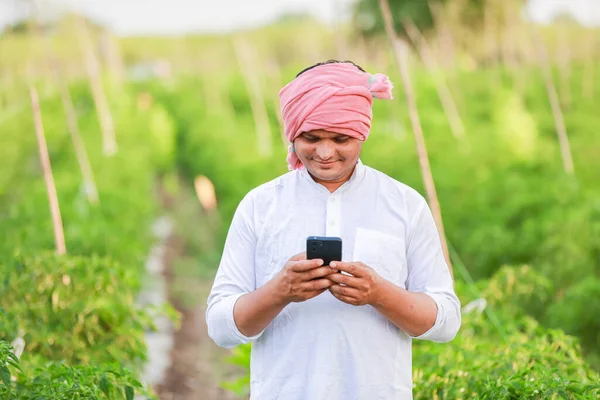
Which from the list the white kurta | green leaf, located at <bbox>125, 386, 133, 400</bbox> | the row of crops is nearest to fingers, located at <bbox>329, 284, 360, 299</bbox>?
the white kurta

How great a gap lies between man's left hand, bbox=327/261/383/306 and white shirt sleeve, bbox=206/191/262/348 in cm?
25

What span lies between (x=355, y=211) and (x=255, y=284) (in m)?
0.27

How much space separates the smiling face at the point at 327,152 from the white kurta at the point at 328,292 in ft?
0.17

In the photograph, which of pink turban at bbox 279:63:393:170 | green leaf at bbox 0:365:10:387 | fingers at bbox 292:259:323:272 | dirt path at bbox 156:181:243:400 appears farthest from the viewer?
dirt path at bbox 156:181:243:400

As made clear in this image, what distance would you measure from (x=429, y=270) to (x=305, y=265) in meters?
0.35

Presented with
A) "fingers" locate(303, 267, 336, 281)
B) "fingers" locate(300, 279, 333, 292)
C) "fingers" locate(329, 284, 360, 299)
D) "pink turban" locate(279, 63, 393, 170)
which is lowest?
"fingers" locate(329, 284, 360, 299)

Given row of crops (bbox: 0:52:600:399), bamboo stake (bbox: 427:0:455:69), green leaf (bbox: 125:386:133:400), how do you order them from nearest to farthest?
green leaf (bbox: 125:386:133:400) → row of crops (bbox: 0:52:600:399) → bamboo stake (bbox: 427:0:455:69)

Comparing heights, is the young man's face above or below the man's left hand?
above

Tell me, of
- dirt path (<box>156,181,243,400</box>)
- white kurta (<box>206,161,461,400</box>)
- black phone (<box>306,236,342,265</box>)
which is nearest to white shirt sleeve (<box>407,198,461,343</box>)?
white kurta (<box>206,161,461,400</box>)

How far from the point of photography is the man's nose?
1.75 meters

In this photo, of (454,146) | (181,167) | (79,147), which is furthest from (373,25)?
(79,147)

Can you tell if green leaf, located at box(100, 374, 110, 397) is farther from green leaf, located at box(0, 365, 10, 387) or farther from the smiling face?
the smiling face

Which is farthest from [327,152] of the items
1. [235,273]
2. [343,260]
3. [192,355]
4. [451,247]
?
[451,247]

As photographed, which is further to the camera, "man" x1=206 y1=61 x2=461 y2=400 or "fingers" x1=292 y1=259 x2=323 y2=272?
"man" x1=206 y1=61 x2=461 y2=400
